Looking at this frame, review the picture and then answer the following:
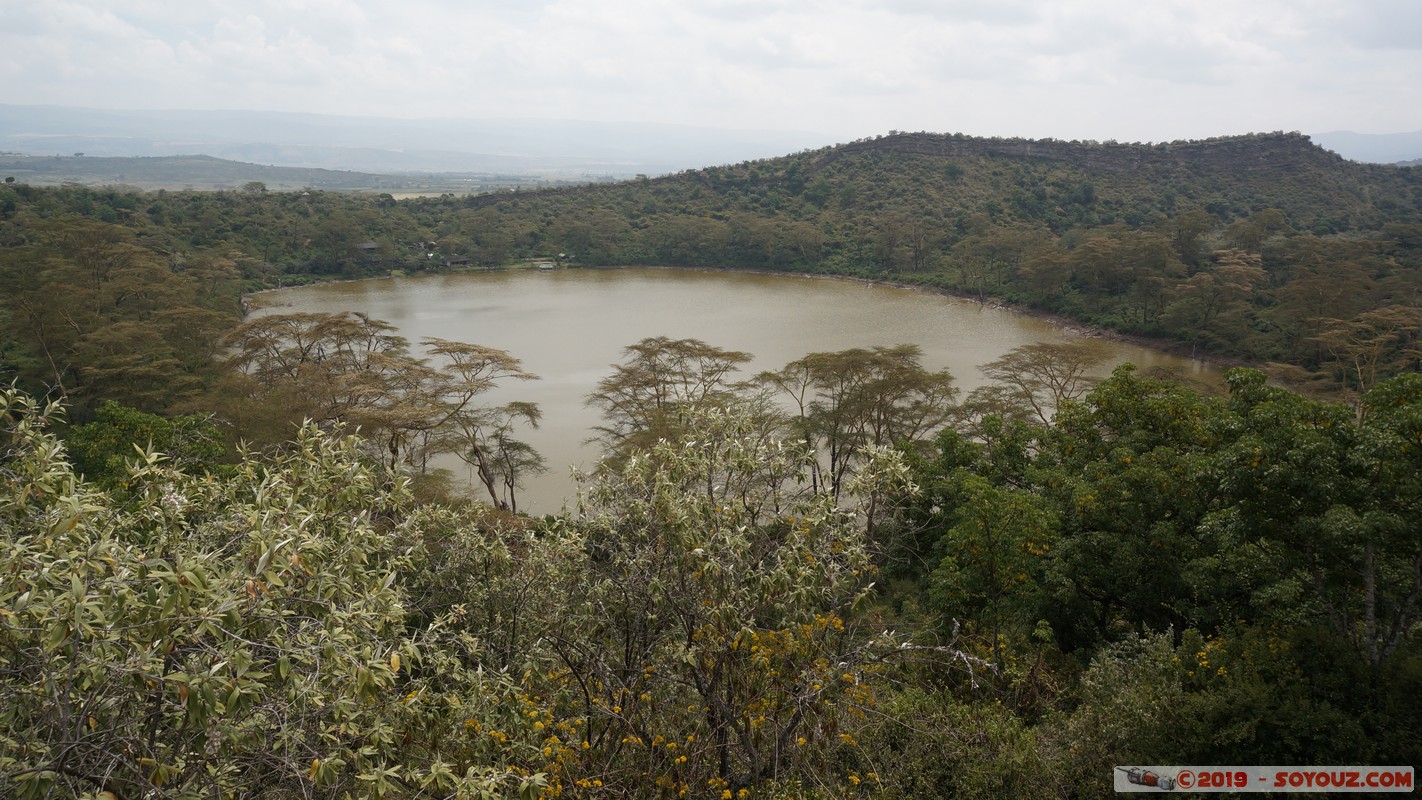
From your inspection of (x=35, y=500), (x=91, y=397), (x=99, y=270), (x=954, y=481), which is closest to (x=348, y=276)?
(x=99, y=270)

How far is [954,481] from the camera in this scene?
29.1 feet

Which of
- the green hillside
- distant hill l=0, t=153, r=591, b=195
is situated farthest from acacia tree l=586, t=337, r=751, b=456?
distant hill l=0, t=153, r=591, b=195

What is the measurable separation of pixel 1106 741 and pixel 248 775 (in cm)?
449

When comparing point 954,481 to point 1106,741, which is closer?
point 1106,741

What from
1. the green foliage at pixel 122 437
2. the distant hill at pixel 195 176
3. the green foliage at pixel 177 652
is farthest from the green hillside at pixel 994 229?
the distant hill at pixel 195 176

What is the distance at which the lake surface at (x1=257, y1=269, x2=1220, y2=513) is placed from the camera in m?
17.3

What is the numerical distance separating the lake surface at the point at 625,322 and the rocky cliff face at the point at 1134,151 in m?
21.3

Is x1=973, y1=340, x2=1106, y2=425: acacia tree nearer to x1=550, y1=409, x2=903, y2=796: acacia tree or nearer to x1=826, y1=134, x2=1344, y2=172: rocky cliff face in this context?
x1=550, y1=409, x2=903, y2=796: acacia tree

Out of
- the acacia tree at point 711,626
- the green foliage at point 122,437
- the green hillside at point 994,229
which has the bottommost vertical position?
the green foliage at point 122,437

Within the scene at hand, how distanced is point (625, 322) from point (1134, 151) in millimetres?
39905

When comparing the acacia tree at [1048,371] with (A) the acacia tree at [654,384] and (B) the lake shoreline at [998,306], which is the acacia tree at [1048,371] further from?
(B) the lake shoreline at [998,306]

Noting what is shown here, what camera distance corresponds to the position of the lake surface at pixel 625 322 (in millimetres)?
17344

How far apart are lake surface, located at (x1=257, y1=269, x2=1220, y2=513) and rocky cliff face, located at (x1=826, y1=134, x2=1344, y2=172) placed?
2133 centimetres

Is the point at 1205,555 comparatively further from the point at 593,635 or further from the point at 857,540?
the point at 593,635
